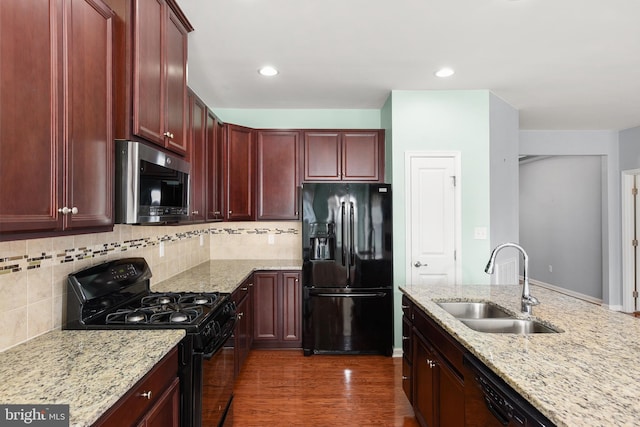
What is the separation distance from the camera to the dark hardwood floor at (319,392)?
2.45 meters

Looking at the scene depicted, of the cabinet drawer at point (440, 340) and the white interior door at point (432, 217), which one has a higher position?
the white interior door at point (432, 217)

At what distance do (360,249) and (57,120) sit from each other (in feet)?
8.83

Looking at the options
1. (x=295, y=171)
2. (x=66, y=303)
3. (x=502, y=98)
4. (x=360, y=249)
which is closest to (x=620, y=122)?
(x=502, y=98)

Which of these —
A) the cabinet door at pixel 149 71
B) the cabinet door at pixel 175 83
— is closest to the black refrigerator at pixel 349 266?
the cabinet door at pixel 175 83

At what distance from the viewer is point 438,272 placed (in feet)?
11.6

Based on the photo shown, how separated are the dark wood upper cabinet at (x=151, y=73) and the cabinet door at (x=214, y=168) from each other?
1.02m

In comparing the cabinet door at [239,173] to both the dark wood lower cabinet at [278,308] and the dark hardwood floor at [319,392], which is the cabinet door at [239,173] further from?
the dark hardwood floor at [319,392]

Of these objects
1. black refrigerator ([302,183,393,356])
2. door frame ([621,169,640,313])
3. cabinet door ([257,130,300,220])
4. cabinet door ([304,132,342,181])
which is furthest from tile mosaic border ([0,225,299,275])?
door frame ([621,169,640,313])

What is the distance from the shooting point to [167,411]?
146 centimetres

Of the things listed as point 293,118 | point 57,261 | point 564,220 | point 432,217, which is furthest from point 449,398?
point 564,220

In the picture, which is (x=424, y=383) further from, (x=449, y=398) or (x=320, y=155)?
(x=320, y=155)

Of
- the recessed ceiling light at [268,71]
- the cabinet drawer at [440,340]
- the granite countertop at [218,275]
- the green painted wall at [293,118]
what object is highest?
the recessed ceiling light at [268,71]

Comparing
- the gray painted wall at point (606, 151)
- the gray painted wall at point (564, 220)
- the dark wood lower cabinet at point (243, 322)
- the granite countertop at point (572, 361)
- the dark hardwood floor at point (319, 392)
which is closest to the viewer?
the granite countertop at point (572, 361)

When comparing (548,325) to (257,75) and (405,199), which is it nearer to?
(405,199)
